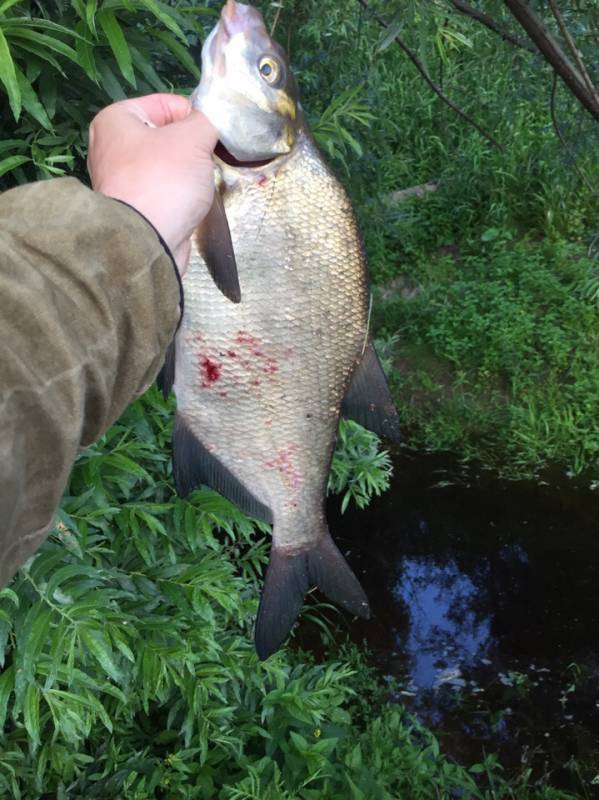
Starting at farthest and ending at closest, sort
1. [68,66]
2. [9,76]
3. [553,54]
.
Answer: [68,66] → [553,54] → [9,76]

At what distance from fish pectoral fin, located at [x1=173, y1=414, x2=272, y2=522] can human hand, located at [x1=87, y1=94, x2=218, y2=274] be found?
0.37 metres

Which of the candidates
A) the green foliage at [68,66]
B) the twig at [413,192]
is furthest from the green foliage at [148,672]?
the twig at [413,192]

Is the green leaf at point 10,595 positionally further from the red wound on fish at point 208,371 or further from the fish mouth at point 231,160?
the fish mouth at point 231,160

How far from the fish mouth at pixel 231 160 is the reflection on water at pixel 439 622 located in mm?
3220

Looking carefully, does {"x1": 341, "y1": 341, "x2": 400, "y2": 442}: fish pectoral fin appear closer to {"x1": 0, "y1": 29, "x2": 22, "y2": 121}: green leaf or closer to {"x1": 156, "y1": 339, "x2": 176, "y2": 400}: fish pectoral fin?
{"x1": 156, "y1": 339, "x2": 176, "y2": 400}: fish pectoral fin

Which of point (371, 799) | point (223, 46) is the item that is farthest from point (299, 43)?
point (371, 799)

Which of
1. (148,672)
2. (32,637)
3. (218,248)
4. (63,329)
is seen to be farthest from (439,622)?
(63,329)

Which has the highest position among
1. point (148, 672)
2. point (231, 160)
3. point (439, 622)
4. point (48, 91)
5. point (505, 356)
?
point (231, 160)

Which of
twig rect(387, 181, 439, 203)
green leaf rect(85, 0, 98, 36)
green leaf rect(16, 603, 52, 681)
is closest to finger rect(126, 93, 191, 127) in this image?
green leaf rect(85, 0, 98, 36)

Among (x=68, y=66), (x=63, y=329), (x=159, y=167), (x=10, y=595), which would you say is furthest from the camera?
(x=68, y=66)

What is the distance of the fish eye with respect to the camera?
4.87 feet

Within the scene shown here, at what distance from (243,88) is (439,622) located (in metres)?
3.57

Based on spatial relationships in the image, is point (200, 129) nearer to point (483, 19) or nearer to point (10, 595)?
point (10, 595)

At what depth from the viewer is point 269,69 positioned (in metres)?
1.49
